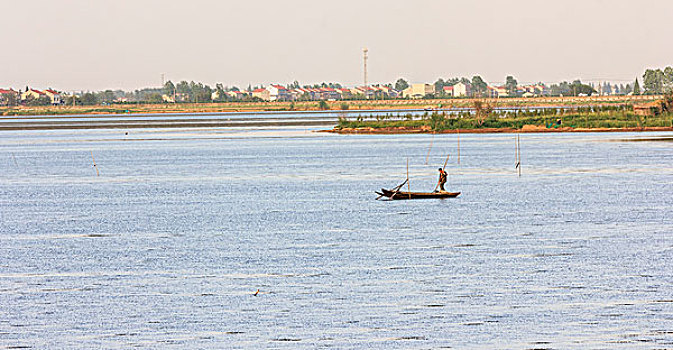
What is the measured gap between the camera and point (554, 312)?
2106 centimetres

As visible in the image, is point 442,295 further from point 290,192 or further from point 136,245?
point 290,192

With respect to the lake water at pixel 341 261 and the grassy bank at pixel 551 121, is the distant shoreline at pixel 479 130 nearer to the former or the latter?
the grassy bank at pixel 551 121

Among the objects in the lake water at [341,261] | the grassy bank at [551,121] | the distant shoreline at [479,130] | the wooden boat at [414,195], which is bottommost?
the lake water at [341,261]

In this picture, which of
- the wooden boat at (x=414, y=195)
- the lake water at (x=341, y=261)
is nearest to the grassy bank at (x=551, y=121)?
the lake water at (x=341, y=261)

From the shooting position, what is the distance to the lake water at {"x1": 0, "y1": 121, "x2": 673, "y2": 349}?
19.9 m

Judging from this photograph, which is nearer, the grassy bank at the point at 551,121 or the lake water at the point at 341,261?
the lake water at the point at 341,261

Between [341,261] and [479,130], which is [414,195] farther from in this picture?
[479,130]

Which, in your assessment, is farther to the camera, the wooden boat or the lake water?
the wooden boat

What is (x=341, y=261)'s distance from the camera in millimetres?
28188

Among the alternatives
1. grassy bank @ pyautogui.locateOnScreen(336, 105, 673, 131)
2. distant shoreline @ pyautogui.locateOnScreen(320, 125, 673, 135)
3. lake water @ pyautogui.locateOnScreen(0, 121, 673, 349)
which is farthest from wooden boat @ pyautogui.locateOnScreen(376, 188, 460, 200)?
grassy bank @ pyautogui.locateOnScreen(336, 105, 673, 131)

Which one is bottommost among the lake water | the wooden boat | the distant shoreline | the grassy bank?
the lake water

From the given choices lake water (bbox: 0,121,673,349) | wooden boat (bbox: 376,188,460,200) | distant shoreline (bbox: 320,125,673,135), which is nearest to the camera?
lake water (bbox: 0,121,673,349)

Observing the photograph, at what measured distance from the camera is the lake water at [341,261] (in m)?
19.9

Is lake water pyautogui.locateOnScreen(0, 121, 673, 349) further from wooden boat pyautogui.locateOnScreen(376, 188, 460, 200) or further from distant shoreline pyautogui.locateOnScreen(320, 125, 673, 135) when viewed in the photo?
distant shoreline pyautogui.locateOnScreen(320, 125, 673, 135)
